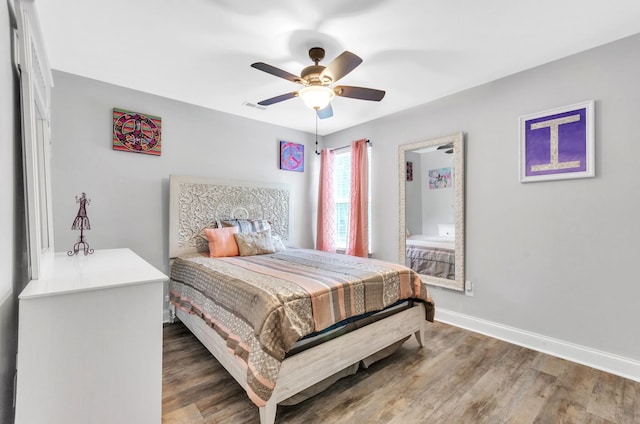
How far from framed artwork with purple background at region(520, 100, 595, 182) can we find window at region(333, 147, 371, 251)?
2290 mm

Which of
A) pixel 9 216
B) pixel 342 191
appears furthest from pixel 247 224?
pixel 9 216

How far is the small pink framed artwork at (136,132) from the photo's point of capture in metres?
2.90

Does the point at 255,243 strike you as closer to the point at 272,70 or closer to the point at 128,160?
the point at 128,160

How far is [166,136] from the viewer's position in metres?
3.21

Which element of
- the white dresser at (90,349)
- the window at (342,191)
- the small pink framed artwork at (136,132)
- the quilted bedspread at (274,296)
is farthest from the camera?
the window at (342,191)

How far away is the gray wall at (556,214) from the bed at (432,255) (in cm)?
19

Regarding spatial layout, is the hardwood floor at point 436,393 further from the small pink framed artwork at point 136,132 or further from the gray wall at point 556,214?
the small pink framed artwork at point 136,132

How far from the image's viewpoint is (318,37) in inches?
83.0

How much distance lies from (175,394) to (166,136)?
8.39 ft

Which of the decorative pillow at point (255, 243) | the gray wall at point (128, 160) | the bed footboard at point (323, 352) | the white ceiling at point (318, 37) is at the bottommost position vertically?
the bed footboard at point (323, 352)

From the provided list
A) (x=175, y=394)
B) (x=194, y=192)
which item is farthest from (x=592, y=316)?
(x=194, y=192)

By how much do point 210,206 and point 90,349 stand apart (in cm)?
234

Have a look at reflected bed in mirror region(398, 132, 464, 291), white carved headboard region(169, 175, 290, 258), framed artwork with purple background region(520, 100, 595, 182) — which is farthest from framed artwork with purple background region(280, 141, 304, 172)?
framed artwork with purple background region(520, 100, 595, 182)

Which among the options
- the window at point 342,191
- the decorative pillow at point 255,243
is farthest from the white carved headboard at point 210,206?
the window at point 342,191
